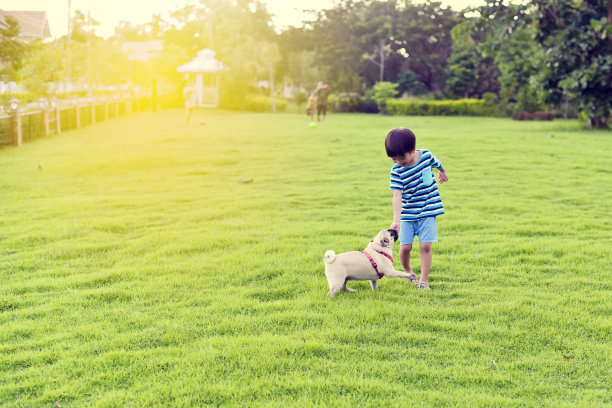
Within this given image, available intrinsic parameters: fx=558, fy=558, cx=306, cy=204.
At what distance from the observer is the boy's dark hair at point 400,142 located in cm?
441

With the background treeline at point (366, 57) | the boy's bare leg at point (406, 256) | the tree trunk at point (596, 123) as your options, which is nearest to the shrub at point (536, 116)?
the background treeline at point (366, 57)

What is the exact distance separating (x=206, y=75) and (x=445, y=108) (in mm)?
18405

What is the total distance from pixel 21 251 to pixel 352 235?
374 centimetres

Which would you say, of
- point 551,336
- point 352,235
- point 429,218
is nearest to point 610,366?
point 551,336

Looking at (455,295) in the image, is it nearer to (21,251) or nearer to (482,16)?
(21,251)

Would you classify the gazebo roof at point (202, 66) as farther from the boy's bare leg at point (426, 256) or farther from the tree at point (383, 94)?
the boy's bare leg at point (426, 256)

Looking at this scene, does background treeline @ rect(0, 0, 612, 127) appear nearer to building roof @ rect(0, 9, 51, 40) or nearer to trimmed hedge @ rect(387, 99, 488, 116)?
trimmed hedge @ rect(387, 99, 488, 116)

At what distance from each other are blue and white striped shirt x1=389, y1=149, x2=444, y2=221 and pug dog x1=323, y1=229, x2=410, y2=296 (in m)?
0.31

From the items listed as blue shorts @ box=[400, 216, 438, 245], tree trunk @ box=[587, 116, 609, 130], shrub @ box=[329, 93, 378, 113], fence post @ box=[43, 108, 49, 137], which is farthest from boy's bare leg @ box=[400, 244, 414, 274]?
shrub @ box=[329, 93, 378, 113]

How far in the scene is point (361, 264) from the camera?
4.48 metres

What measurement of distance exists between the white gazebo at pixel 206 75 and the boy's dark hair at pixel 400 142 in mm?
29217

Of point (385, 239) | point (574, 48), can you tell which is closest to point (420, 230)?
point (385, 239)

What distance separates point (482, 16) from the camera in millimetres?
19500

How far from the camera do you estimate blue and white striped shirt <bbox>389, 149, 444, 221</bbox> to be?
4.67 m
